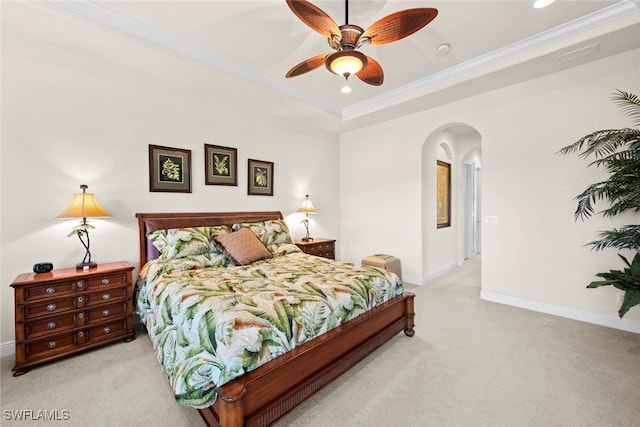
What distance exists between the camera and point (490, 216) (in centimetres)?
380

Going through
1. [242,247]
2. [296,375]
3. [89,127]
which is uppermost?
[89,127]

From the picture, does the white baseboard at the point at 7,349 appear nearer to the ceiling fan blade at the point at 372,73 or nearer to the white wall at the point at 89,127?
the white wall at the point at 89,127

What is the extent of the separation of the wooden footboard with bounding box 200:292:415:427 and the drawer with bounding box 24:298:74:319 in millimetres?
1745

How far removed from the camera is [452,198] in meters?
5.71

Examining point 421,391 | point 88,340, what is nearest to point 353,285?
point 421,391

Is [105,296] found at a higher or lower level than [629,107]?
lower

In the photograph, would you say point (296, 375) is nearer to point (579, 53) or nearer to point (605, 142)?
point (605, 142)

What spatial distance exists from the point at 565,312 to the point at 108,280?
16.6 feet

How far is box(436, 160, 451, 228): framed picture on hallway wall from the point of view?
5.28m

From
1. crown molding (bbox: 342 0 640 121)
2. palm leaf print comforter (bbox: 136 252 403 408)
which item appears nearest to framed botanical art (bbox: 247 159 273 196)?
palm leaf print comforter (bbox: 136 252 403 408)

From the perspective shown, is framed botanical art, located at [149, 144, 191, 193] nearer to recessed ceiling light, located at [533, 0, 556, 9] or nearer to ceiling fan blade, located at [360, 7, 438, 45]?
ceiling fan blade, located at [360, 7, 438, 45]

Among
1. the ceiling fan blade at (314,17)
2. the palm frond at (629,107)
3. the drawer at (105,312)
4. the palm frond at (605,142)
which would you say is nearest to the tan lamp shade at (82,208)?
the drawer at (105,312)

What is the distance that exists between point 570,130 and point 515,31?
1.37 metres

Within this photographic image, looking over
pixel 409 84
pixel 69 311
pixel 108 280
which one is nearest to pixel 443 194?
pixel 409 84
